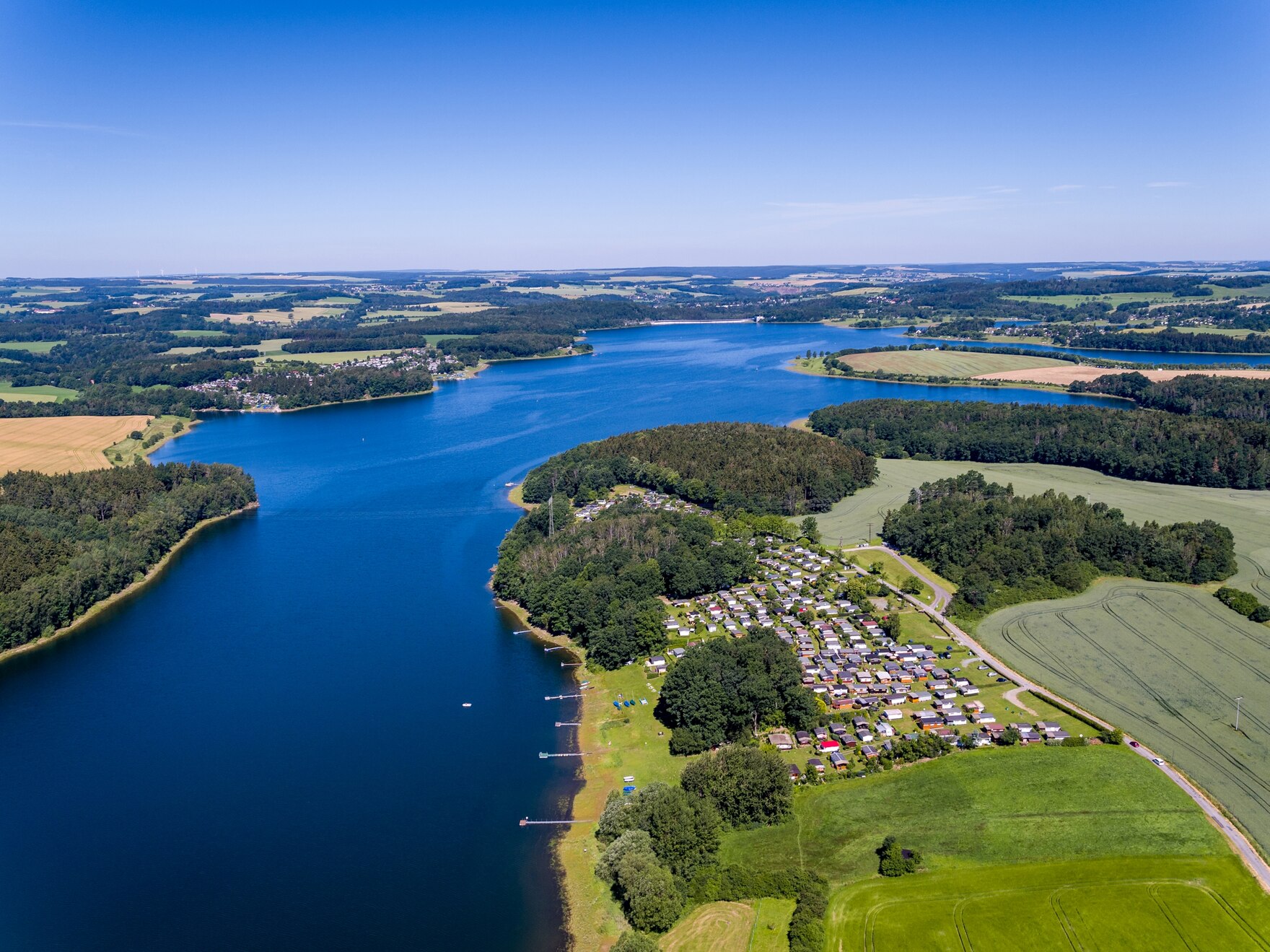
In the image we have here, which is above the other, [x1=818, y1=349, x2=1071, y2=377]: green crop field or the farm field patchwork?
[x1=818, y1=349, x2=1071, y2=377]: green crop field

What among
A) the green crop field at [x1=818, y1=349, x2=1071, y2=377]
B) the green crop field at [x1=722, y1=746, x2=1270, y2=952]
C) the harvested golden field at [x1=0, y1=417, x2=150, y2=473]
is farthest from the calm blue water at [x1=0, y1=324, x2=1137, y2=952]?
the green crop field at [x1=818, y1=349, x2=1071, y2=377]

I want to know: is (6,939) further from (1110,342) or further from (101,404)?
(1110,342)

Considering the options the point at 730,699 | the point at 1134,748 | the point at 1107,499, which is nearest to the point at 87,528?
the point at 730,699

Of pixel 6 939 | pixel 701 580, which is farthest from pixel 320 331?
pixel 6 939

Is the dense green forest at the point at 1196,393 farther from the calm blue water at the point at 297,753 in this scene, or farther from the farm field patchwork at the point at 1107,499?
the calm blue water at the point at 297,753

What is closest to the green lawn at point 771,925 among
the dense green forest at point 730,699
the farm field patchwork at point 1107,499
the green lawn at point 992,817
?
the green lawn at point 992,817

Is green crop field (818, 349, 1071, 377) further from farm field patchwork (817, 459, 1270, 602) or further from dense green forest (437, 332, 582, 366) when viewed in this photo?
dense green forest (437, 332, 582, 366)
